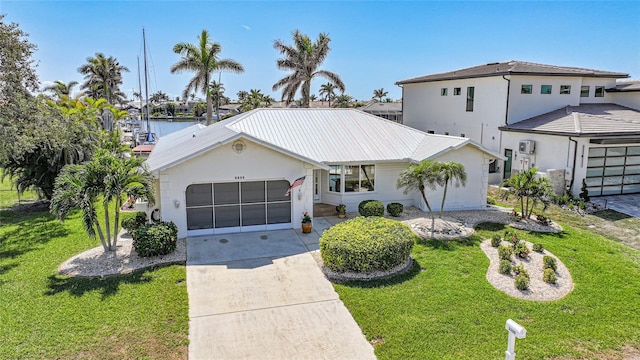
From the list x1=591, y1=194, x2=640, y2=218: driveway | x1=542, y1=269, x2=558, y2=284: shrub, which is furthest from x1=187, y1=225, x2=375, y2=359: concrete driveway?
x1=591, y1=194, x2=640, y2=218: driveway

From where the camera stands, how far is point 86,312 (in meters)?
9.84

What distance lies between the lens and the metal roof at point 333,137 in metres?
18.6

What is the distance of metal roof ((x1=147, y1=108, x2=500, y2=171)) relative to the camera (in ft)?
61.1

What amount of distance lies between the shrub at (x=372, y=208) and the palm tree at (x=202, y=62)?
837 inches

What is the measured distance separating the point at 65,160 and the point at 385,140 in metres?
15.8

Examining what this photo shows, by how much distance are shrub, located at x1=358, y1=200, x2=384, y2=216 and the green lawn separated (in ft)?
14.0

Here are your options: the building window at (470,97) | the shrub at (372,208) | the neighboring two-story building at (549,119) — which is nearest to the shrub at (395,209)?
the shrub at (372,208)

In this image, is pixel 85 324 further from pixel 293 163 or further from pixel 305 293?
pixel 293 163

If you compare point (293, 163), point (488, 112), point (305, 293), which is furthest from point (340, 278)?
point (488, 112)

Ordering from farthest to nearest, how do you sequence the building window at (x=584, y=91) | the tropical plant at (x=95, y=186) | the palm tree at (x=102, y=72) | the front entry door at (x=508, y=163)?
the palm tree at (x=102, y=72)
the building window at (x=584, y=91)
the front entry door at (x=508, y=163)
the tropical plant at (x=95, y=186)

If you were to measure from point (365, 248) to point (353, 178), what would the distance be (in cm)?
765

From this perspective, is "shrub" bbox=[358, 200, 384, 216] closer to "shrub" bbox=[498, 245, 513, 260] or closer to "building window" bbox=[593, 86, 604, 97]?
"shrub" bbox=[498, 245, 513, 260]

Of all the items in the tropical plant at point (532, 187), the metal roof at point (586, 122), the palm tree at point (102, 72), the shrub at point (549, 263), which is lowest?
the shrub at point (549, 263)

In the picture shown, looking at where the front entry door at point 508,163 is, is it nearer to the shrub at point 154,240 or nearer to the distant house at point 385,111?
the shrub at point 154,240
